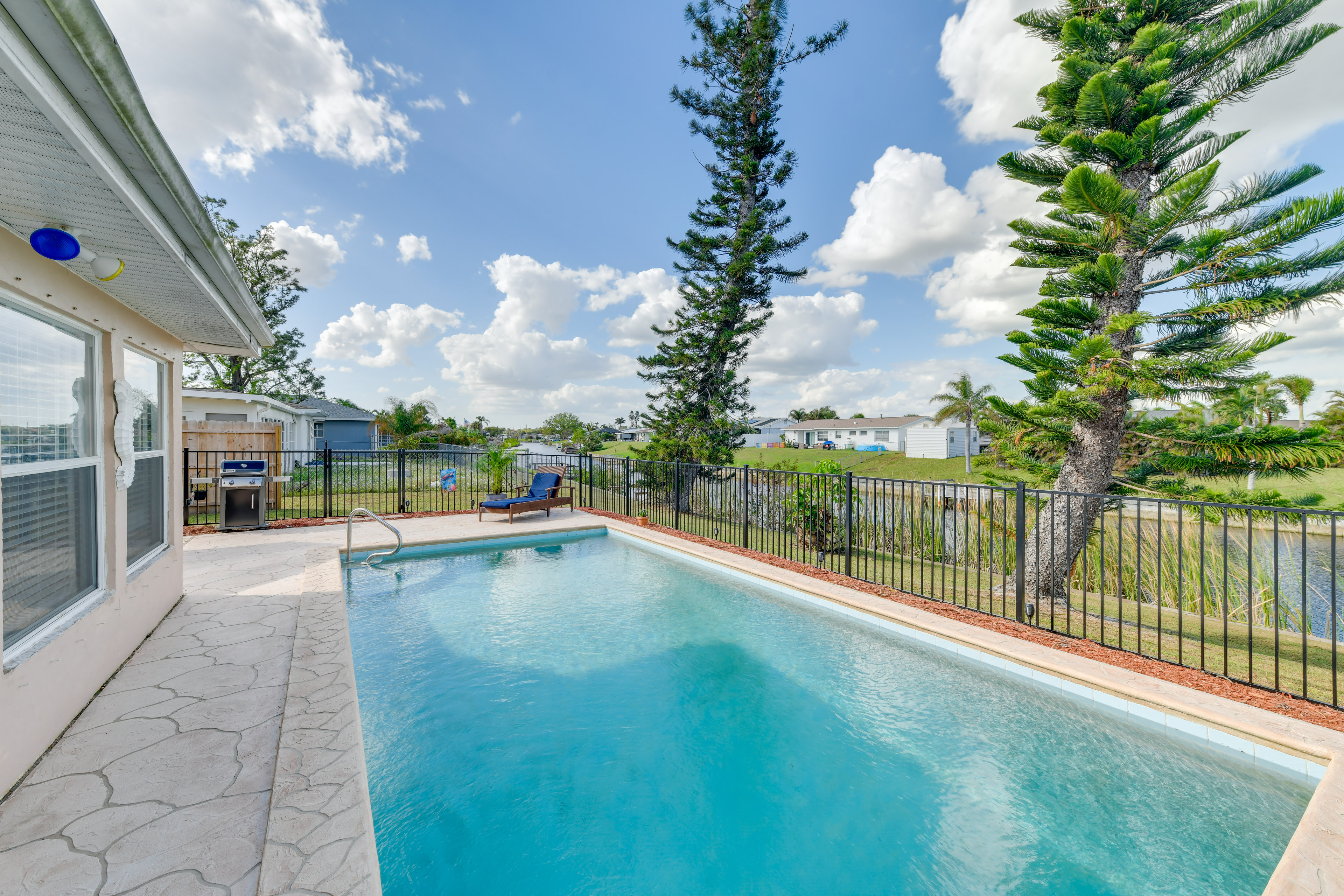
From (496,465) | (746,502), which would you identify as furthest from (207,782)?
(496,465)

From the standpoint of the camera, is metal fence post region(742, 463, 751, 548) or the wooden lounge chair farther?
the wooden lounge chair

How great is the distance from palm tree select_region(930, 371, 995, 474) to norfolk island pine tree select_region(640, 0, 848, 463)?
28.3m

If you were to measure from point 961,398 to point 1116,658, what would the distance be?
37.4 metres

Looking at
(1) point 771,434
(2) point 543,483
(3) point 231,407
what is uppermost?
(1) point 771,434

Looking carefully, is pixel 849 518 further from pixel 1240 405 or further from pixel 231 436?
pixel 231 436

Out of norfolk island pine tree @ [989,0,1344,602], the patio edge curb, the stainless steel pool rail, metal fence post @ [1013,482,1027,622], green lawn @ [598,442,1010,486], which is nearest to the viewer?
the patio edge curb

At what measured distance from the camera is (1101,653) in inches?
141

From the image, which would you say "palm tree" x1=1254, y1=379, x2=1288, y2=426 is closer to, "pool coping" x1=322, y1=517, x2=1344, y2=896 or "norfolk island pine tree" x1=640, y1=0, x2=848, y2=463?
"pool coping" x1=322, y1=517, x2=1344, y2=896

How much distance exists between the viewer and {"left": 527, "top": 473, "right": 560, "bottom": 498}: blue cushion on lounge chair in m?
9.98

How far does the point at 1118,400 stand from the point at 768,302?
914 centimetres

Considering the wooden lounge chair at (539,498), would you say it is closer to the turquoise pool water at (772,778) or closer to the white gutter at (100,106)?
the turquoise pool water at (772,778)

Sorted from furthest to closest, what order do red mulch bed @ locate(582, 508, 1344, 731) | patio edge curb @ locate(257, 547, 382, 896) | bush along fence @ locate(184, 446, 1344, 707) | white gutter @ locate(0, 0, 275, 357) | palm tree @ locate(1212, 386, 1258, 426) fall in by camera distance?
palm tree @ locate(1212, 386, 1258, 426), bush along fence @ locate(184, 446, 1344, 707), red mulch bed @ locate(582, 508, 1344, 731), patio edge curb @ locate(257, 547, 382, 896), white gutter @ locate(0, 0, 275, 357)

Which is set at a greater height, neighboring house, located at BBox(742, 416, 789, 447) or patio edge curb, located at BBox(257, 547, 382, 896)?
neighboring house, located at BBox(742, 416, 789, 447)

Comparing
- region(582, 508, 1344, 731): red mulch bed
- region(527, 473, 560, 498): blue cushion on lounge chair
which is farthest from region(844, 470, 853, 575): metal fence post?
region(527, 473, 560, 498): blue cushion on lounge chair
